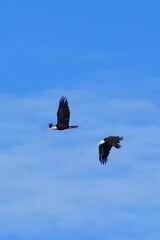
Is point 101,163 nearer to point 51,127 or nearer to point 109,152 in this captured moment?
point 109,152

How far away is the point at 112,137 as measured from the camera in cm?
12888

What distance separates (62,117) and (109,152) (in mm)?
7549

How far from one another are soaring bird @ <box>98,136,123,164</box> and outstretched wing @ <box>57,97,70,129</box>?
19.6 ft

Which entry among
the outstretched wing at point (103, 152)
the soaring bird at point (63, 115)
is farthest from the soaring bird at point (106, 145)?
the soaring bird at point (63, 115)

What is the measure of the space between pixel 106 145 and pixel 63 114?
705 cm

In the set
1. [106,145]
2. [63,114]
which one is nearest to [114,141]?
[106,145]

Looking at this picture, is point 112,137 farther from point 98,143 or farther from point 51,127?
point 51,127

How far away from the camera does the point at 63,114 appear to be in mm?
133000

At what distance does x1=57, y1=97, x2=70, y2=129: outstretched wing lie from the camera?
131875mm

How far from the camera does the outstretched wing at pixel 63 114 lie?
433 feet

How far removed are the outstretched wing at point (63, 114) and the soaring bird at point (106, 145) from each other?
5981mm

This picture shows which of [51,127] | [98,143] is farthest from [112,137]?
[51,127]

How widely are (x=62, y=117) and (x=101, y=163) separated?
8041 mm

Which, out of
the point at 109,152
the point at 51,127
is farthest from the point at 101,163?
the point at 51,127
